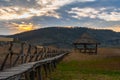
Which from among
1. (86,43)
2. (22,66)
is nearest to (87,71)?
(22,66)

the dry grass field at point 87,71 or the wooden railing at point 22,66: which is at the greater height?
the wooden railing at point 22,66

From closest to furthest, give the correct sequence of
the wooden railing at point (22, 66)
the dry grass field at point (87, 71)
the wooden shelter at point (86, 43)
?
the wooden railing at point (22, 66), the dry grass field at point (87, 71), the wooden shelter at point (86, 43)

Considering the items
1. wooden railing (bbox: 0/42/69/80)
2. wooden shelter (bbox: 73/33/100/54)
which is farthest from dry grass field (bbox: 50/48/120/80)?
wooden shelter (bbox: 73/33/100/54)

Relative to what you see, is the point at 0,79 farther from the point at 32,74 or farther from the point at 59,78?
the point at 59,78

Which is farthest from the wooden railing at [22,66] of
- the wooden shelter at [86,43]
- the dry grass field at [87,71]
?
the wooden shelter at [86,43]

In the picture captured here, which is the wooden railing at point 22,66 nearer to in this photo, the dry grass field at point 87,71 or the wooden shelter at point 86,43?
the dry grass field at point 87,71

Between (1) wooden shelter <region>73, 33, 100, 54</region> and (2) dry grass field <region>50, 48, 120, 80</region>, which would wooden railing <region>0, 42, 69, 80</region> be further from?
(1) wooden shelter <region>73, 33, 100, 54</region>

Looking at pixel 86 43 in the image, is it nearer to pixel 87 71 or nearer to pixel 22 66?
pixel 87 71

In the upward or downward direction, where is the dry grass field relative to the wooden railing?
downward

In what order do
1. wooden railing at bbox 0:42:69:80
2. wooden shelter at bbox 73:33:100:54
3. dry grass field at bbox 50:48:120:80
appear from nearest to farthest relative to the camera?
1. wooden railing at bbox 0:42:69:80
2. dry grass field at bbox 50:48:120:80
3. wooden shelter at bbox 73:33:100:54

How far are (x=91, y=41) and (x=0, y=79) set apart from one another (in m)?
75.7

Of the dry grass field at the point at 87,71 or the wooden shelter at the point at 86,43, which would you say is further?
the wooden shelter at the point at 86,43

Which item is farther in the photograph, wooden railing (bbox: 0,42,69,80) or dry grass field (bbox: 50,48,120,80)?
dry grass field (bbox: 50,48,120,80)

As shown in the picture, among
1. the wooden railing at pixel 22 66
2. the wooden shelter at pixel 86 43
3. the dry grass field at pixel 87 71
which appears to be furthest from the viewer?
the wooden shelter at pixel 86 43
